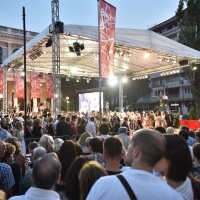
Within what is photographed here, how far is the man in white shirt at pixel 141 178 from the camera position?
5.66 feet

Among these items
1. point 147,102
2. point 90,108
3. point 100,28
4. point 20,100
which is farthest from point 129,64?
point 147,102

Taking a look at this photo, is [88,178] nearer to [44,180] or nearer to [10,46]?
[44,180]

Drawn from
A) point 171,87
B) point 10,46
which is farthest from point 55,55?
point 171,87

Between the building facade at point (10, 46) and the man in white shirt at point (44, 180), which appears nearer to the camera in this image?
the man in white shirt at point (44, 180)

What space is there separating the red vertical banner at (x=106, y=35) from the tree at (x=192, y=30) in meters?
16.1

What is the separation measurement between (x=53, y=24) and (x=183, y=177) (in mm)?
11364

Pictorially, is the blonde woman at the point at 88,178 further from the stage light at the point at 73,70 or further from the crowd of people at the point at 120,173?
the stage light at the point at 73,70

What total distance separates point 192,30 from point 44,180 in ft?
85.1

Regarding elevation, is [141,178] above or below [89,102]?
below

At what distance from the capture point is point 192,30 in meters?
25.8

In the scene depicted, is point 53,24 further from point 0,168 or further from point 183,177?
point 183,177

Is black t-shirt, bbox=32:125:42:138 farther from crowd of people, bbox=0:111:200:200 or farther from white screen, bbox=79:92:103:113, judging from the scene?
white screen, bbox=79:92:103:113

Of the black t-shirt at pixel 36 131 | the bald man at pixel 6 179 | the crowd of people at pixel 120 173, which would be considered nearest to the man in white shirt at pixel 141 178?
the crowd of people at pixel 120 173

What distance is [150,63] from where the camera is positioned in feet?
68.0
